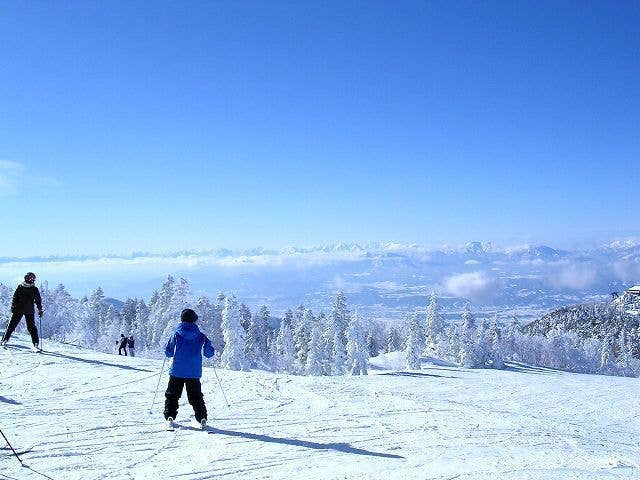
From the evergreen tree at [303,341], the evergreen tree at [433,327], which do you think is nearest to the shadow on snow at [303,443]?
the evergreen tree at [303,341]

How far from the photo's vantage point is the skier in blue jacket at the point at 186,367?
8086 mm

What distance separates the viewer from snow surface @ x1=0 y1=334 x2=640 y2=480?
6.32 meters

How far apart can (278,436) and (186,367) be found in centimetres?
206

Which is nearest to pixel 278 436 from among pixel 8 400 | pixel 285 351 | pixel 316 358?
pixel 8 400

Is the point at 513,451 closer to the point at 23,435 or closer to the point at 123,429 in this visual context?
the point at 123,429

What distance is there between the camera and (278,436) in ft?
26.0

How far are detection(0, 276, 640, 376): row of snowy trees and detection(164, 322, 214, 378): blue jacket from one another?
1161 inches

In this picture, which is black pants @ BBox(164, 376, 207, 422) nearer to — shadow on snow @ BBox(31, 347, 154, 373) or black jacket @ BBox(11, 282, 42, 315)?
shadow on snow @ BBox(31, 347, 154, 373)

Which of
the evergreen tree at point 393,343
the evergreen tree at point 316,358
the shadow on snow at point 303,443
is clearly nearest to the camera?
the shadow on snow at point 303,443

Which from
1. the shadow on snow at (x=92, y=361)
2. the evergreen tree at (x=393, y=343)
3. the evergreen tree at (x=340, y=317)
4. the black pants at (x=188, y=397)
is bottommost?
the evergreen tree at (x=393, y=343)

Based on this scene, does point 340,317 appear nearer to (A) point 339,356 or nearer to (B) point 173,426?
(A) point 339,356

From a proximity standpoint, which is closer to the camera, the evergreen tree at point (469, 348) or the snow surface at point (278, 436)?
the snow surface at point (278, 436)

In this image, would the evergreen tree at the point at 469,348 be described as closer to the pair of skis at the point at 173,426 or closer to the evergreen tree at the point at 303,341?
the evergreen tree at the point at 303,341

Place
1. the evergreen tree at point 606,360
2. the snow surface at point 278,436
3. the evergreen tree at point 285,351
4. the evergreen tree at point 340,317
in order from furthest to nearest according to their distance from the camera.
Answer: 1. the evergreen tree at point 606,360
2. the evergreen tree at point 285,351
3. the evergreen tree at point 340,317
4. the snow surface at point 278,436
